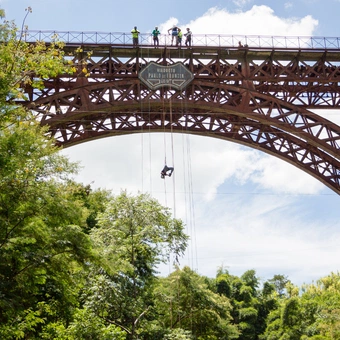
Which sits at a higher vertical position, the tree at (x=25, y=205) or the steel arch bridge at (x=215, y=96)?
the steel arch bridge at (x=215, y=96)

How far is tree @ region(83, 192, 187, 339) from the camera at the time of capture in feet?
46.2

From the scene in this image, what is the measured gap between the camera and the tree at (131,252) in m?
14.1

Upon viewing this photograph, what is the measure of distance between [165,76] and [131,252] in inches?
321

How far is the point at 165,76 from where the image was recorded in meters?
19.8

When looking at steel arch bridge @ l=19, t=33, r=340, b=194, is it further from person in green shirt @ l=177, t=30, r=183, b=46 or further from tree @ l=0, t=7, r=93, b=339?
tree @ l=0, t=7, r=93, b=339

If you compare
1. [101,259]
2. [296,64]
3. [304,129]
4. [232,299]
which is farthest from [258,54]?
[232,299]

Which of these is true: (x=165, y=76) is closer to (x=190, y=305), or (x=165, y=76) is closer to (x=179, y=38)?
(x=179, y=38)

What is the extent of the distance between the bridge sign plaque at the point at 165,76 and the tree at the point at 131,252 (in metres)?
5.70

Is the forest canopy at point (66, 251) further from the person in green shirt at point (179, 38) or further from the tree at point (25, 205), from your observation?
the person in green shirt at point (179, 38)

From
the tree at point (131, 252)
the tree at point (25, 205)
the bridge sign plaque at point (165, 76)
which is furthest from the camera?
the bridge sign plaque at point (165, 76)

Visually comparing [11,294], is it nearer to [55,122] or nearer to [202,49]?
[55,122]

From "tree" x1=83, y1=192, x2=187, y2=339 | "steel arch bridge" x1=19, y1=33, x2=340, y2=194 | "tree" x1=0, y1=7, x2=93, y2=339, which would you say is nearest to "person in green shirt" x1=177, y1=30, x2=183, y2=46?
"steel arch bridge" x1=19, y1=33, x2=340, y2=194

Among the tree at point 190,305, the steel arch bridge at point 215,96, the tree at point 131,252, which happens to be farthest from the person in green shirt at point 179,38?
the tree at point 190,305

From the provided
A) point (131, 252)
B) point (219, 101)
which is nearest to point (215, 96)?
point (219, 101)
